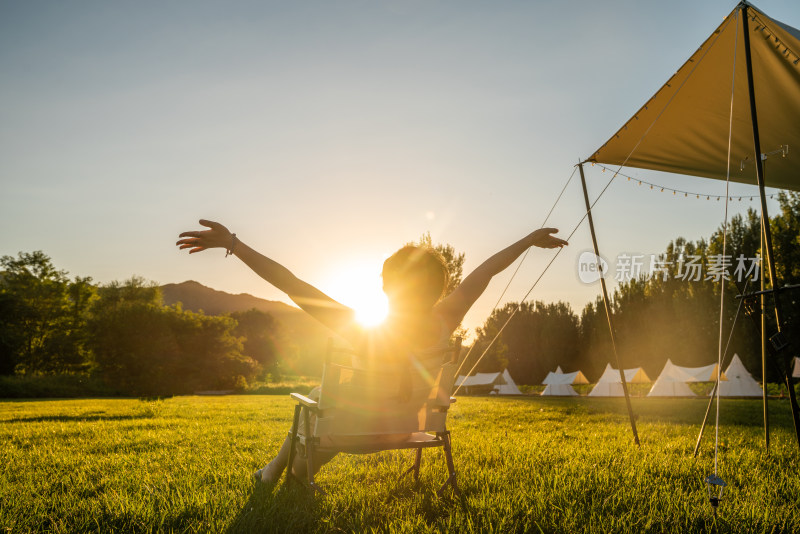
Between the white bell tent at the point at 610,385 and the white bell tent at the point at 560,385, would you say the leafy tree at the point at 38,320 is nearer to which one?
the white bell tent at the point at 560,385

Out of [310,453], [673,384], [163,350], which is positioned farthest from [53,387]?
[673,384]

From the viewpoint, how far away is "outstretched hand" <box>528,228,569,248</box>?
11.4 ft

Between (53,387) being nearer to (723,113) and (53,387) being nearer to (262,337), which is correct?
(262,337)

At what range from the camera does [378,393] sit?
2.86 metres

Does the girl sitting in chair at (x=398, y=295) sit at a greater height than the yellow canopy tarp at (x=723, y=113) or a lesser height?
lesser

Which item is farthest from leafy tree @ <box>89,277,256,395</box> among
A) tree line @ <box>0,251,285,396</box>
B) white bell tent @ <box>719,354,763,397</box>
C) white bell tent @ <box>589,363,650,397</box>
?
white bell tent @ <box>719,354,763,397</box>

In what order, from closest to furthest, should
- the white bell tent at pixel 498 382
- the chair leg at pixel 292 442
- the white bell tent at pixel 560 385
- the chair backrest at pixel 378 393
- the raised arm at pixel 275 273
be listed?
1. the raised arm at pixel 275 273
2. the chair backrest at pixel 378 393
3. the chair leg at pixel 292 442
4. the white bell tent at pixel 560 385
5. the white bell tent at pixel 498 382

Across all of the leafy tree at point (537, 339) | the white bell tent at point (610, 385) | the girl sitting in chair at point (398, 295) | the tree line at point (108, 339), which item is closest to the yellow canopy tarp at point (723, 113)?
the girl sitting in chair at point (398, 295)

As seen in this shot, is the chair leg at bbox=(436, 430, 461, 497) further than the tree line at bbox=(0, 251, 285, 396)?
No

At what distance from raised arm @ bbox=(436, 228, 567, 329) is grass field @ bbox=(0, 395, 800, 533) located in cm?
113

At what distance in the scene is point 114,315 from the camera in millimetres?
35188

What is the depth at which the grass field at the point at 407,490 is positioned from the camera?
256 centimetres

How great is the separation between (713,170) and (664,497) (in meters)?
5.32

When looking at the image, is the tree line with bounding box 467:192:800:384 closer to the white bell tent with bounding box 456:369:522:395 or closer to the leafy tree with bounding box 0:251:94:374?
the white bell tent with bounding box 456:369:522:395
